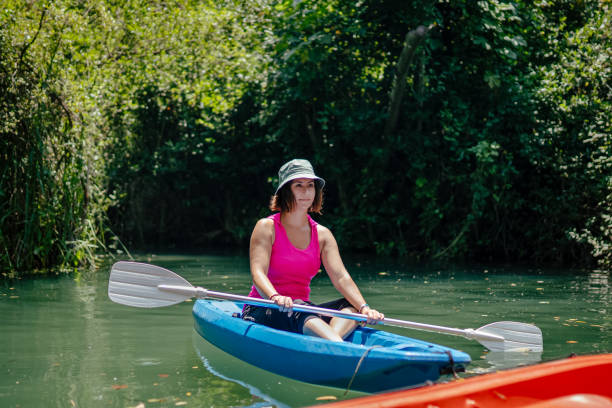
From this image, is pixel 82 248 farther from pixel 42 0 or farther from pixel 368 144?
pixel 368 144

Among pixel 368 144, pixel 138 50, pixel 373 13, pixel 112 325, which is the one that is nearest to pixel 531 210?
pixel 368 144

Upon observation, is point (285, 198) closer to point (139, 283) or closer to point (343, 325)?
point (343, 325)

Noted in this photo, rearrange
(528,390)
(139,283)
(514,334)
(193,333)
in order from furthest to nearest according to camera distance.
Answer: (193,333), (139,283), (514,334), (528,390)

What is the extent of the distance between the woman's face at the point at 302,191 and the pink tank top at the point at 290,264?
0.20 metres

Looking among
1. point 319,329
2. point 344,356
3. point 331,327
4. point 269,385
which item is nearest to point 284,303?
point 319,329

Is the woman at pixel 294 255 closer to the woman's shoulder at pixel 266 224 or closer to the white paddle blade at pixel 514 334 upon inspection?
the woman's shoulder at pixel 266 224

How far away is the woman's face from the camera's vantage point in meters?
4.82

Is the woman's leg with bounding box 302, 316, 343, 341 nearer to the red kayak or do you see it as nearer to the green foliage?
the red kayak

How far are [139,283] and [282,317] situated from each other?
132cm

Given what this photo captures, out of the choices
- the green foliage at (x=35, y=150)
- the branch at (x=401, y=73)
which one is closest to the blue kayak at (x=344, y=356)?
the green foliage at (x=35, y=150)

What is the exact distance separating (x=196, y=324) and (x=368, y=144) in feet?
28.7

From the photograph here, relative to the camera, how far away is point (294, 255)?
4809 millimetres

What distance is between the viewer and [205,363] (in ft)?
16.4

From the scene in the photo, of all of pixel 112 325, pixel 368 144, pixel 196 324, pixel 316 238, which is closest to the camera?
pixel 316 238
